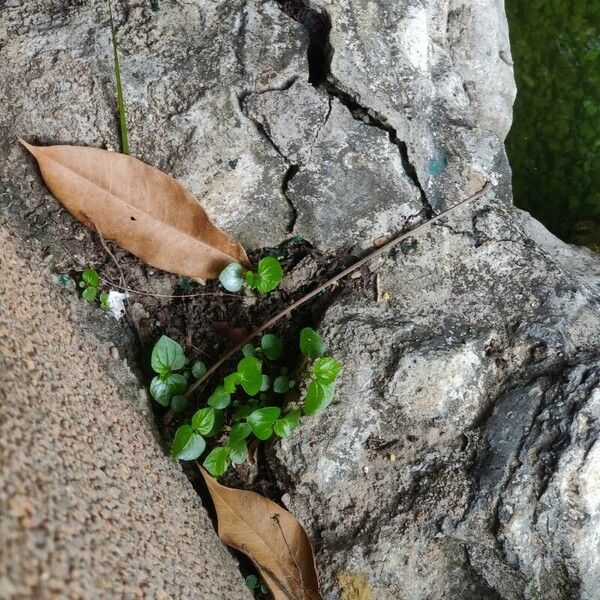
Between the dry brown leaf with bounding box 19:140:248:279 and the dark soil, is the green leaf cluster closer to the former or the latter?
the dark soil

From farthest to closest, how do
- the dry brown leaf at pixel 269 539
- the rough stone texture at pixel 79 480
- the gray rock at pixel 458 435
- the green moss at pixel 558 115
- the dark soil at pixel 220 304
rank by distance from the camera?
the green moss at pixel 558 115 → the dark soil at pixel 220 304 → the dry brown leaf at pixel 269 539 → the gray rock at pixel 458 435 → the rough stone texture at pixel 79 480

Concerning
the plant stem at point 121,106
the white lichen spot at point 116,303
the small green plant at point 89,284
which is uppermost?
the plant stem at point 121,106

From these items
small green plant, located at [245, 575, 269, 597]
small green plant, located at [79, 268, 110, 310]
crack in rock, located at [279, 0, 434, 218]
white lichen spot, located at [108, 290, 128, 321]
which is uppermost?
crack in rock, located at [279, 0, 434, 218]

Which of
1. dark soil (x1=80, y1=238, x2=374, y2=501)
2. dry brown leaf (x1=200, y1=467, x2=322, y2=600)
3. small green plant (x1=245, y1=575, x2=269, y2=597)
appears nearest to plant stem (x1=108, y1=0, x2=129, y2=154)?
dark soil (x1=80, y1=238, x2=374, y2=501)

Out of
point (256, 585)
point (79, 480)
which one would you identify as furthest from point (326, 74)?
point (256, 585)

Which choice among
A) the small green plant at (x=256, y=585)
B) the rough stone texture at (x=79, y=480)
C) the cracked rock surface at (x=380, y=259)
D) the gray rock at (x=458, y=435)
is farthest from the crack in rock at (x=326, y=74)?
the small green plant at (x=256, y=585)

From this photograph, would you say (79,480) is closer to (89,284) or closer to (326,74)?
(89,284)

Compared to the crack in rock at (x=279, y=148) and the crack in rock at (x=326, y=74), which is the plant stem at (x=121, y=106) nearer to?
the crack in rock at (x=279, y=148)
